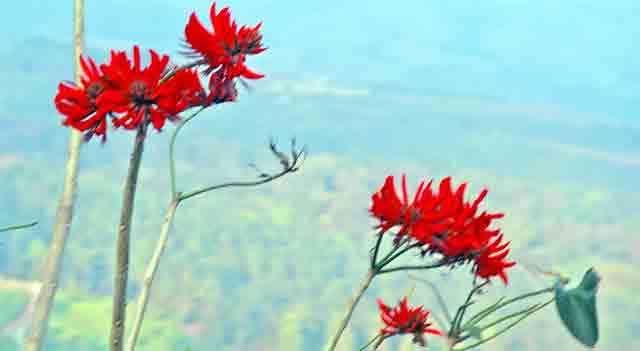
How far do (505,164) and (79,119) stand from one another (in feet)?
36.8

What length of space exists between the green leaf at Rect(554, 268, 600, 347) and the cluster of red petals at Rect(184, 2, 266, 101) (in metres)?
0.17

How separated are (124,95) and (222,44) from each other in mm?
60

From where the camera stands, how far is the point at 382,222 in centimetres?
44

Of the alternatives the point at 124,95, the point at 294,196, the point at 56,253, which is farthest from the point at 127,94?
the point at 294,196

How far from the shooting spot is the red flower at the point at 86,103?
1.25ft

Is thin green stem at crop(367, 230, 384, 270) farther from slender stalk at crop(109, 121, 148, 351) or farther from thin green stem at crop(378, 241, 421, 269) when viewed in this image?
slender stalk at crop(109, 121, 148, 351)

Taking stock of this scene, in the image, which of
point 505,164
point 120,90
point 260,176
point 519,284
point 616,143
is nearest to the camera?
point 120,90

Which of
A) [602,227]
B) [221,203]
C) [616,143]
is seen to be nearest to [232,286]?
[221,203]

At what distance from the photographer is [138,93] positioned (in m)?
0.38

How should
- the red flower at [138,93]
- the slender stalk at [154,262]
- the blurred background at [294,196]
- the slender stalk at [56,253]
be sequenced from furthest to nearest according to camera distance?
the blurred background at [294,196] < the slender stalk at [56,253] < the slender stalk at [154,262] < the red flower at [138,93]

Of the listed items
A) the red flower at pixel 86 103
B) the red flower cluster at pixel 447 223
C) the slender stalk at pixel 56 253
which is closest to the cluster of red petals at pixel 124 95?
the red flower at pixel 86 103

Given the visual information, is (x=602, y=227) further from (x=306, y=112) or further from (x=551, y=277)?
(x=551, y=277)

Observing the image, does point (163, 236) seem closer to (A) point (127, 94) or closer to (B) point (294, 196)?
(A) point (127, 94)

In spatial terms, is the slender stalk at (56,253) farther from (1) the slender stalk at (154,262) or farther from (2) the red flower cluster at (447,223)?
(2) the red flower cluster at (447,223)
